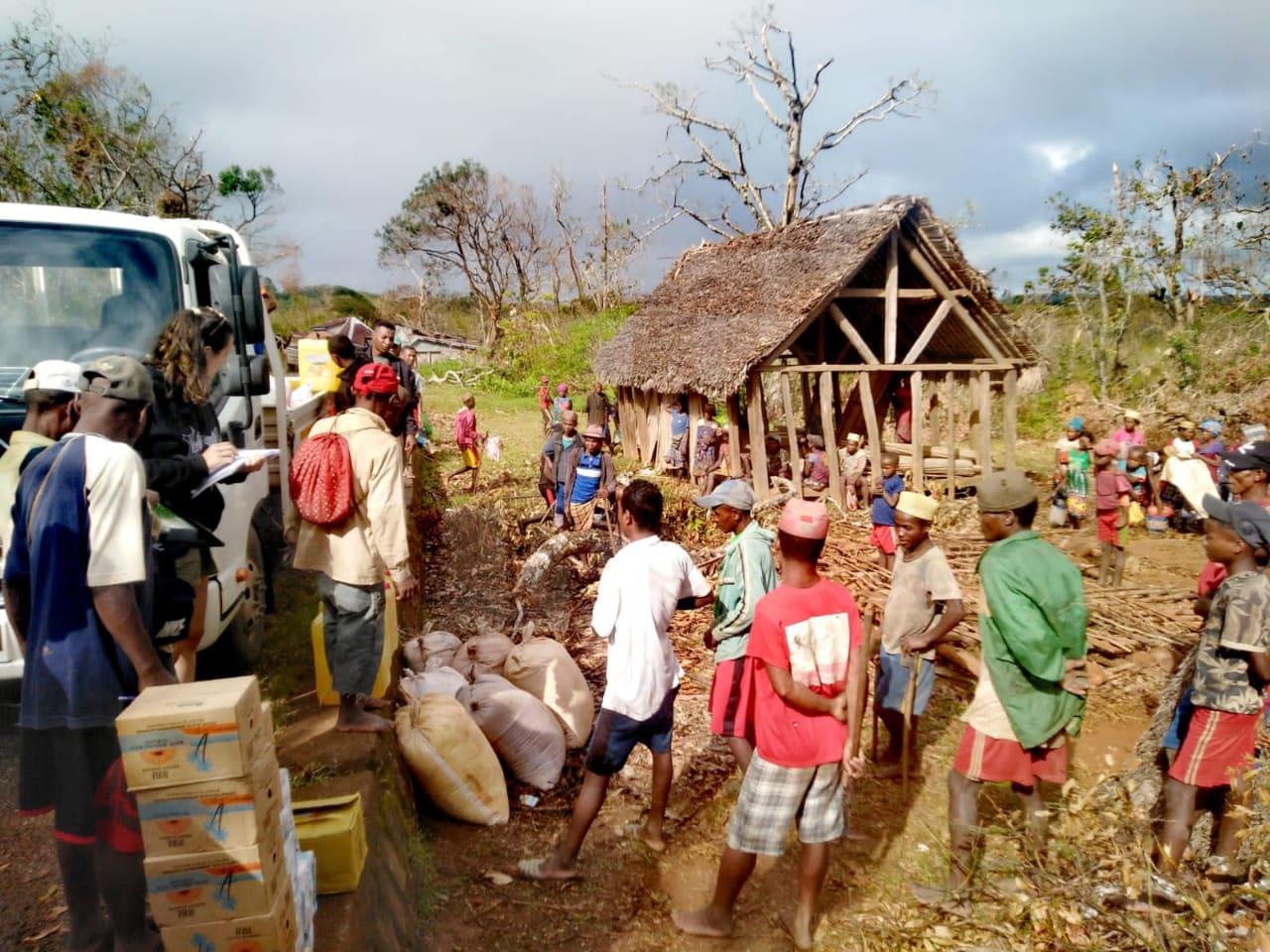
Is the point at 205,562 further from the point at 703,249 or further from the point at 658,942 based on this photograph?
the point at 703,249

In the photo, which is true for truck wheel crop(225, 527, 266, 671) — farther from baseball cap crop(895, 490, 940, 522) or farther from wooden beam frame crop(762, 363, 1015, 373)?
wooden beam frame crop(762, 363, 1015, 373)

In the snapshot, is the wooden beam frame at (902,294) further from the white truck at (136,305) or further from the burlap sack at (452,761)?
the burlap sack at (452,761)

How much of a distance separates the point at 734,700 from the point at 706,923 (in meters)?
1.06

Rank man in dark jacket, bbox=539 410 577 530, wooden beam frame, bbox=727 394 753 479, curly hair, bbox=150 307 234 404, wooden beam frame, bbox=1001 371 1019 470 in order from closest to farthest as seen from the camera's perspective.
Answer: curly hair, bbox=150 307 234 404
man in dark jacket, bbox=539 410 577 530
wooden beam frame, bbox=727 394 753 479
wooden beam frame, bbox=1001 371 1019 470

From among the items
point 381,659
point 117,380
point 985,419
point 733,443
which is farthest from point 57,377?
point 985,419

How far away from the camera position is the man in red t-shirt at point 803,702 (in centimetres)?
281

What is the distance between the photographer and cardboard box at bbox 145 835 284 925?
1.92 m

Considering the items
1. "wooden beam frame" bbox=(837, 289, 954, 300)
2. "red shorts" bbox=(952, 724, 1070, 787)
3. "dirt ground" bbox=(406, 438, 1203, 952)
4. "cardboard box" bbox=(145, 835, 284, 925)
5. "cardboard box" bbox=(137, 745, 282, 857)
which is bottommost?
"dirt ground" bbox=(406, 438, 1203, 952)

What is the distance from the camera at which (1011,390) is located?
12.6 m

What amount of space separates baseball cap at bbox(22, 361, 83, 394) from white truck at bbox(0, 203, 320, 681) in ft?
4.14

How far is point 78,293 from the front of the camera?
13.3ft

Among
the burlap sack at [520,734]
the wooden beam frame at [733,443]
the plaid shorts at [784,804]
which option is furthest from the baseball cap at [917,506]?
the wooden beam frame at [733,443]

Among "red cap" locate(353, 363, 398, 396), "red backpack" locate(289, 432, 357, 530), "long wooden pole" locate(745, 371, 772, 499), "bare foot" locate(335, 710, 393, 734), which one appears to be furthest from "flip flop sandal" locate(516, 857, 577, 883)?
"long wooden pole" locate(745, 371, 772, 499)

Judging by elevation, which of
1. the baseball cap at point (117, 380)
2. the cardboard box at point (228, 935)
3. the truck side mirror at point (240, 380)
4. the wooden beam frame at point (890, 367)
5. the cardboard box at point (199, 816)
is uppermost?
the wooden beam frame at point (890, 367)
